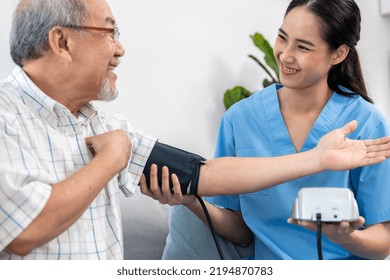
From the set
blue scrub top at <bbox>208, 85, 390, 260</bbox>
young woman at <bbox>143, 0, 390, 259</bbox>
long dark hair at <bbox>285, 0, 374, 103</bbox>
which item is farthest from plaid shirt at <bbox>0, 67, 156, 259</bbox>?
long dark hair at <bbox>285, 0, 374, 103</bbox>

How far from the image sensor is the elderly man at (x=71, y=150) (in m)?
1.01

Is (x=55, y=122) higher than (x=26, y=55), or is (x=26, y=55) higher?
(x=26, y=55)

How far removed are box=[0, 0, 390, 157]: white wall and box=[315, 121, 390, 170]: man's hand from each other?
154cm

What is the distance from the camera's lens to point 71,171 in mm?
1158

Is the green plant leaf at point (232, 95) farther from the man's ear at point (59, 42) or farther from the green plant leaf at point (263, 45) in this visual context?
the man's ear at point (59, 42)

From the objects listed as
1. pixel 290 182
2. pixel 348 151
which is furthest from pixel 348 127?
pixel 290 182

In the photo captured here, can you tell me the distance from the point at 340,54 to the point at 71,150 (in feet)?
2.31

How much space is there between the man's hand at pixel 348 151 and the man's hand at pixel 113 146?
38 cm

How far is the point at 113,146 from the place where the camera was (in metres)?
1.14

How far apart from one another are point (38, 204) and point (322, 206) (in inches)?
17.6

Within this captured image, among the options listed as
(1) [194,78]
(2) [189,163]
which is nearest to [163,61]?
(1) [194,78]

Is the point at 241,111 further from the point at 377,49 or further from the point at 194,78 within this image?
the point at 377,49

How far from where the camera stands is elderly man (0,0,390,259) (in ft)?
3.31

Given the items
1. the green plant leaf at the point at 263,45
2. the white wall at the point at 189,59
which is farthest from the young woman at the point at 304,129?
the green plant leaf at the point at 263,45
